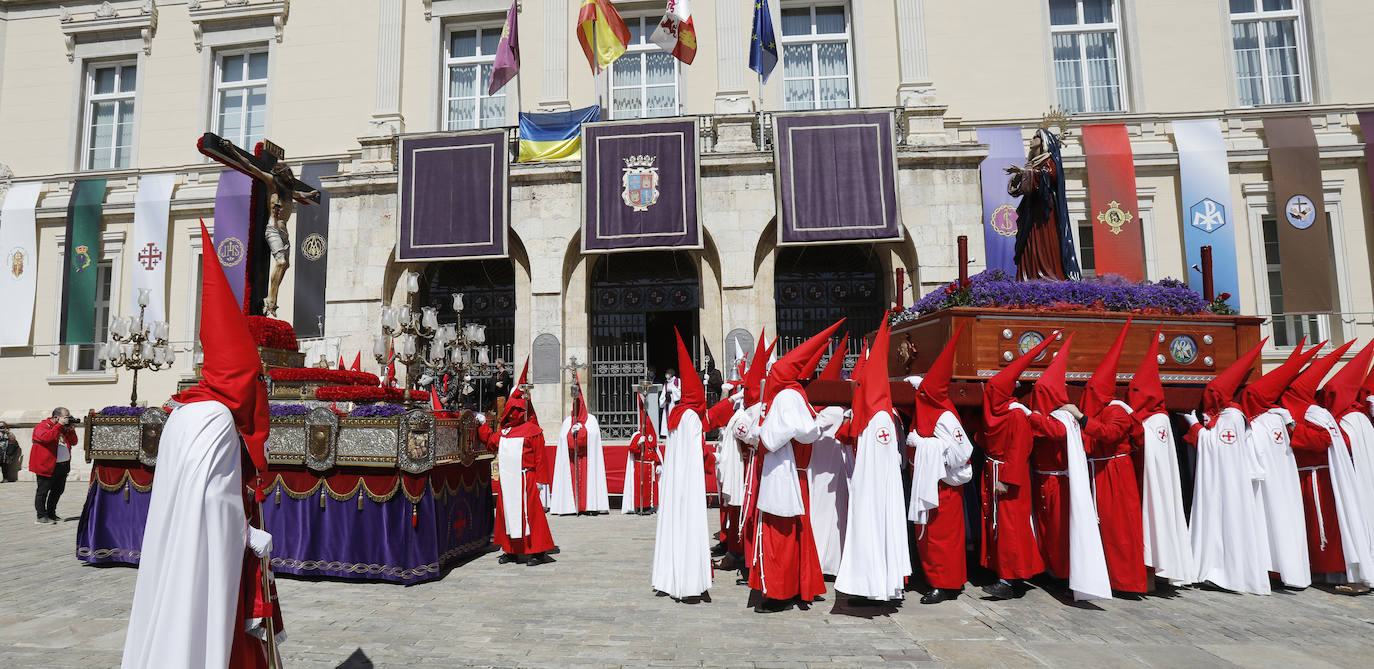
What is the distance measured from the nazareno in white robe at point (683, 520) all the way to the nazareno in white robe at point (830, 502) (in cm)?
109

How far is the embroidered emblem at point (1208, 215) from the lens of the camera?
15.3 metres

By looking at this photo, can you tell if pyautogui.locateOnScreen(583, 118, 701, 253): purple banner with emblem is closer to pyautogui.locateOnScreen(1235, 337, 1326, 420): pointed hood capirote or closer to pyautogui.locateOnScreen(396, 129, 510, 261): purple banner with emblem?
pyautogui.locateOnScreen(396, 129, 510, 261): purple banner with emblem

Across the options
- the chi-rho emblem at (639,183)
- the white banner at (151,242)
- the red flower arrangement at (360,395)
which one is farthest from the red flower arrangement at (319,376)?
the white banner at (151,242)

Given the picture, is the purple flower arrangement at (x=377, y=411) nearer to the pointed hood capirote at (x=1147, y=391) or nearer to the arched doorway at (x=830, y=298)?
the pointed hood capirote at (x=1147, y=391)

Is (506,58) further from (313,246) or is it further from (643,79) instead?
(313,246)

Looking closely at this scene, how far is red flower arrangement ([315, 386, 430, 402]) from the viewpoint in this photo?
23.9ft

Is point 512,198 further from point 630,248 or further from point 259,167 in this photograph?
point 259,167

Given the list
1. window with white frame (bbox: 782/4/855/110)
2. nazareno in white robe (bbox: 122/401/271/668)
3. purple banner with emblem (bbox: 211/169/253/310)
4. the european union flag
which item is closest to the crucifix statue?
nazareno in white robe (bbox: 122/401/271/668)

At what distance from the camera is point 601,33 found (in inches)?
603

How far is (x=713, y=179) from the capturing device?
1548 centimetres

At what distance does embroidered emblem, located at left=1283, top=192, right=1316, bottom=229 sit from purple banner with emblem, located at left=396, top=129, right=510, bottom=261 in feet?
54.2

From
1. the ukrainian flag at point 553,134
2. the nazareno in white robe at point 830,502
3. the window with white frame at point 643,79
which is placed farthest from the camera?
the window with white frame at point 643,79

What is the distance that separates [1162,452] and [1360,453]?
2.07 m

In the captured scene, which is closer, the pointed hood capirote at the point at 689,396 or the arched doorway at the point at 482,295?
the pointed hood capirote at the point at 689,396
